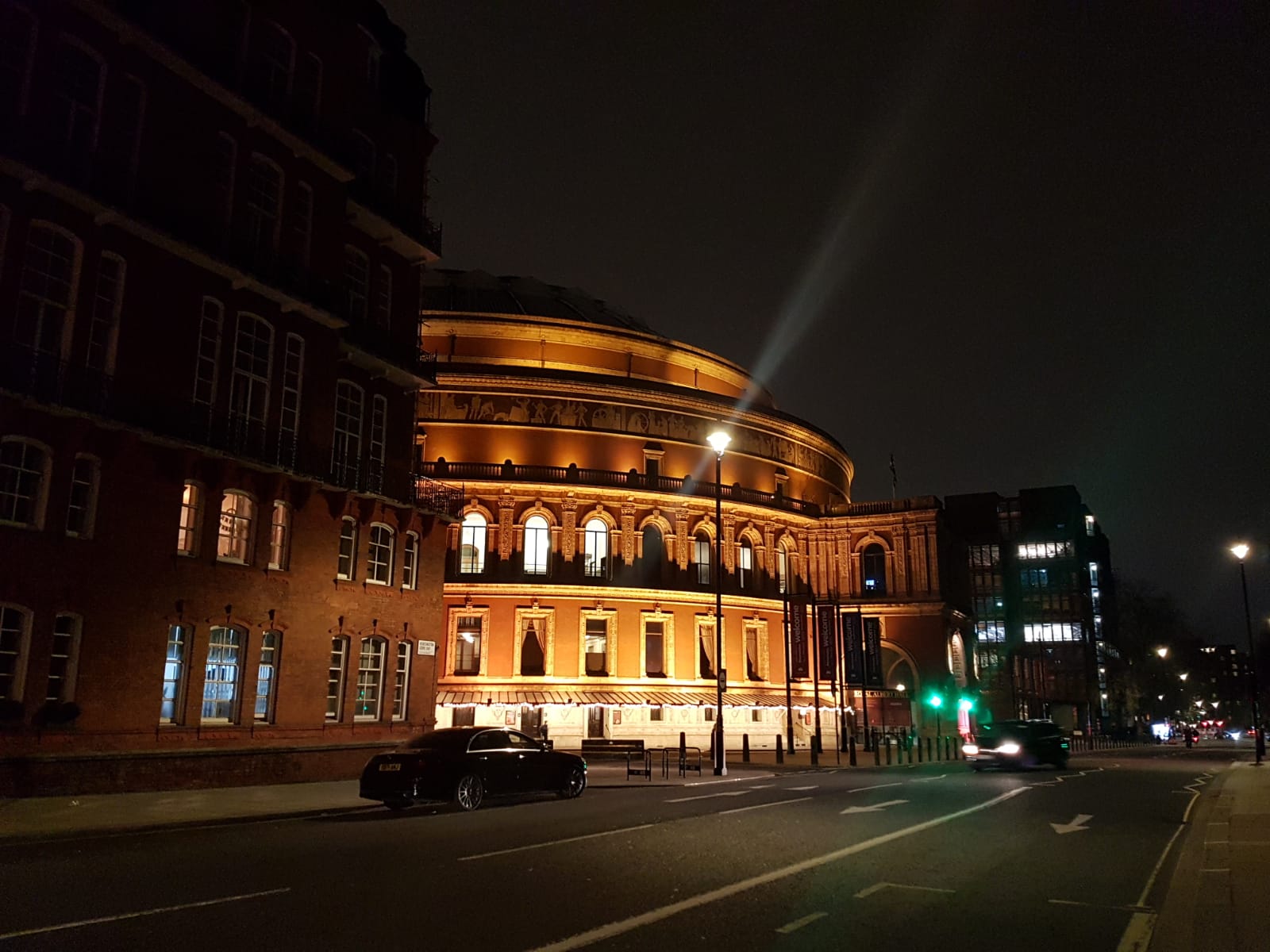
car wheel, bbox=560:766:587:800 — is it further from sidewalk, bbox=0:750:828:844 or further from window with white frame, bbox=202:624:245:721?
window with white frame, bbox=202:624:245:721

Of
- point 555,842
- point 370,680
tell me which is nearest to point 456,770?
point 555,842

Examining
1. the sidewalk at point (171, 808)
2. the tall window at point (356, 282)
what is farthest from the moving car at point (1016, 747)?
the tall window at point (356, 282)

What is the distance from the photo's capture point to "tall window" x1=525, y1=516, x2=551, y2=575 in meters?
49.0

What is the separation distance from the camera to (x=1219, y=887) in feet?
30.6

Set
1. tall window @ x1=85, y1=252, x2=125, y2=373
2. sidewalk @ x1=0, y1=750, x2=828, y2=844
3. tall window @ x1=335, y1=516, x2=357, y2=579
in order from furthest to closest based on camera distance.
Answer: tall window @ x1=335, y1=516, x2=357, y2=579 < tall window @ x1=85, y1=252, x2=125, y2=373 < sidewalk @ x1=0, y1=750, x2=828, y2=844

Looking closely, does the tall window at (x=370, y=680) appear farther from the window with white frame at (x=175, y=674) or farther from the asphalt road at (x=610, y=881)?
the asphalt road at (x=610, y=881)

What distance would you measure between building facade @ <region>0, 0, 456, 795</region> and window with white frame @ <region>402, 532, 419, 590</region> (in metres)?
0.08

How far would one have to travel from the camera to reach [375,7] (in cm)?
3017

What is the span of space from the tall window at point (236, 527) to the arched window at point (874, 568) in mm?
44059

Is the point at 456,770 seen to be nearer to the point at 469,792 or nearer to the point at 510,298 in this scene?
the point at 469,792

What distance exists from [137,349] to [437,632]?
12760mm

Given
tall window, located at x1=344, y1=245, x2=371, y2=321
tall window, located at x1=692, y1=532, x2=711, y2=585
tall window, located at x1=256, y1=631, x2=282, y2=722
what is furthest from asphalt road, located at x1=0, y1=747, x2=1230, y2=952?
tall window, located at x1=692, y1=532, x2=711, y2=585

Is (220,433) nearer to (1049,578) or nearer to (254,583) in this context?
→ (254,583)

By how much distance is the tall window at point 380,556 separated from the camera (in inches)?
1105
